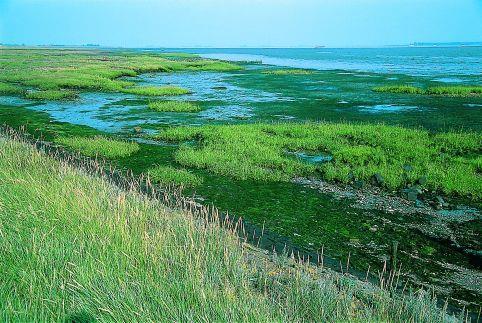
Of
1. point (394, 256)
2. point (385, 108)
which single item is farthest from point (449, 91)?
point (394, 256)

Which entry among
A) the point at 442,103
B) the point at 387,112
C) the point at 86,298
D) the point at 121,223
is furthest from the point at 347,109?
the point at 86,298

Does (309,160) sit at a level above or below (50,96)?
below

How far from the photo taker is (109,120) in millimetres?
29562

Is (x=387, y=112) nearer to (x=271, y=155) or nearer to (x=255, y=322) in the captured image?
(x=271, y=155)

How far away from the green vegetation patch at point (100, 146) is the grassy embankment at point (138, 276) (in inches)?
385

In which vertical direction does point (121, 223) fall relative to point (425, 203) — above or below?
above

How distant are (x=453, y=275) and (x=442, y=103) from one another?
31.3 metres

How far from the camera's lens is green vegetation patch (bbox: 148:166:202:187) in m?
15.8

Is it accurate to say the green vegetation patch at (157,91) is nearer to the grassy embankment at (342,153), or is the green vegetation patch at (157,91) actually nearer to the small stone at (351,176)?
the grassy embankment at (342,153)

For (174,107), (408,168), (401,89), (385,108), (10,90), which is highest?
(401,89)

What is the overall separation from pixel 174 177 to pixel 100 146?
6025mm

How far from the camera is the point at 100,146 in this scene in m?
20.5

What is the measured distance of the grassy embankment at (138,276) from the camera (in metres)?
5.67

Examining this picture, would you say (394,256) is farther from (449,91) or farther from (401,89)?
(401,89)
